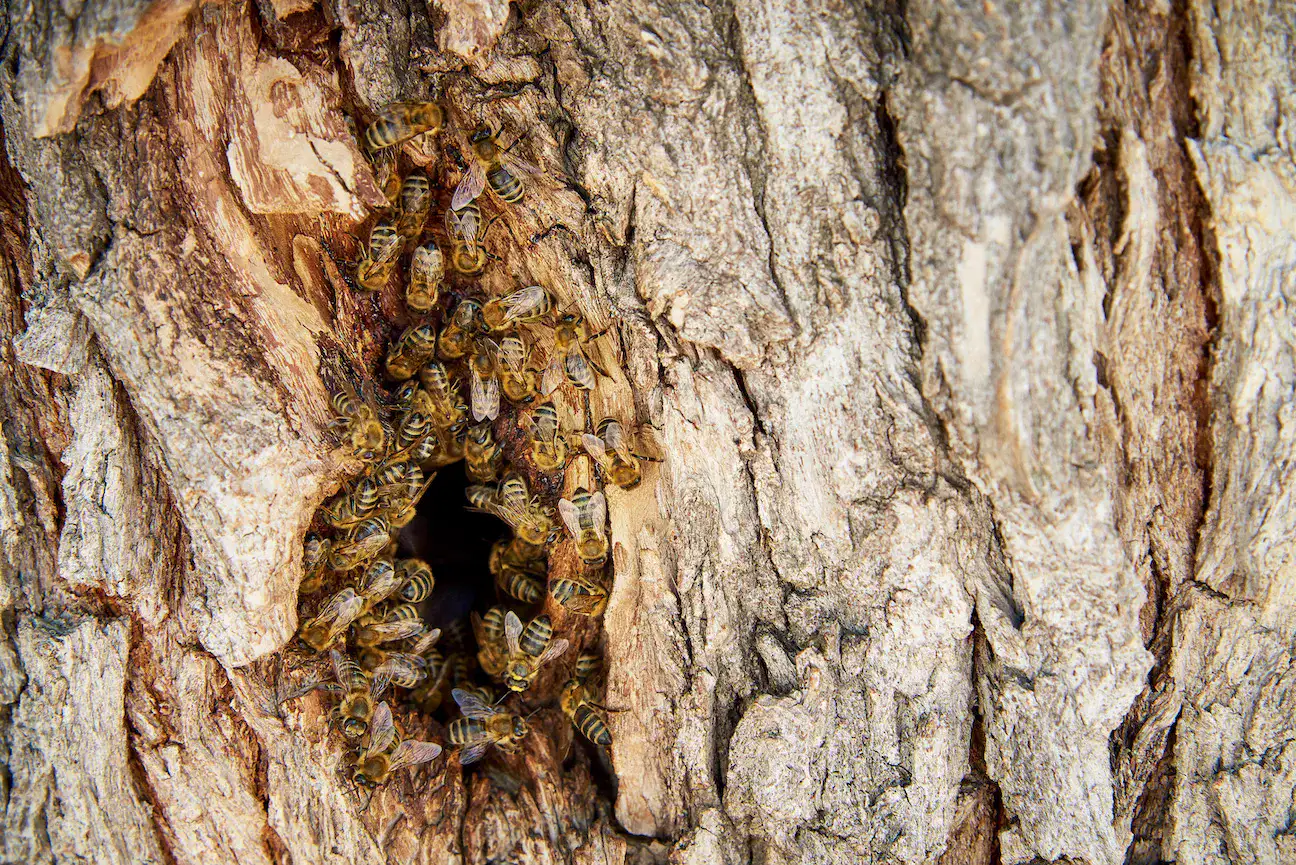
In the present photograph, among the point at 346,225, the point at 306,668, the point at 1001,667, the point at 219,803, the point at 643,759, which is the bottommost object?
the point at 219,803

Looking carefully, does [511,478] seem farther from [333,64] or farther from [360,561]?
[333,64]

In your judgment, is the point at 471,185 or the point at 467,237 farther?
the point at 467,237

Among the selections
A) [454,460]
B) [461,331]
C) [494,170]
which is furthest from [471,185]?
[454,460]

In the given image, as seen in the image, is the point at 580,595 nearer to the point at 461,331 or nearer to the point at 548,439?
the point at 548,439

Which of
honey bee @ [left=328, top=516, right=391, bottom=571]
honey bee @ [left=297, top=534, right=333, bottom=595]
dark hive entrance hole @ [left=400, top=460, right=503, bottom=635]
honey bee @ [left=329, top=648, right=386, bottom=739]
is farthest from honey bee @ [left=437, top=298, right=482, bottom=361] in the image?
honey bee @ [left=329, top=648, right=386, bottom=739]

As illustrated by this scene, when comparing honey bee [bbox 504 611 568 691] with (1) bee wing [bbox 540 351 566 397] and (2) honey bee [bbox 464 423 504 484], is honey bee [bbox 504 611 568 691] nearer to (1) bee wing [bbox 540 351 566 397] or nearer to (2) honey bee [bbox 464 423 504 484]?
(2) honey bee [bbox 464 423 504 484]

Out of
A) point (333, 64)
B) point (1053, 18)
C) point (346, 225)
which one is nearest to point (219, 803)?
point (346, 225)

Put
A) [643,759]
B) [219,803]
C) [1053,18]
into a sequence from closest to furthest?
[1053,18], [219,803], [643,759]

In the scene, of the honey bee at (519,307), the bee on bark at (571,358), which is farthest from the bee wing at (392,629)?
the honey bee at (519,307)
